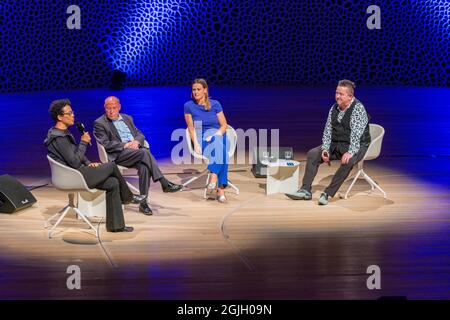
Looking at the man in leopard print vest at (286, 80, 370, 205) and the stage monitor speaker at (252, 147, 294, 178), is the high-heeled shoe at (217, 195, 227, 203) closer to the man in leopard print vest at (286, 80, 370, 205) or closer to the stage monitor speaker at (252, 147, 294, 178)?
the man in leopard print vest at (286, 80, 370, 205)

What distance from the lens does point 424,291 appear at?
5.24 meters

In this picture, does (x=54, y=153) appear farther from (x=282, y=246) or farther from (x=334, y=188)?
(x=334, y=188)

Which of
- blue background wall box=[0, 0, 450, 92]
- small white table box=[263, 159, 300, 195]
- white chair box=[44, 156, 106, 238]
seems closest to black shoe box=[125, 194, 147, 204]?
white chair box=[44, 156, 106, 238]

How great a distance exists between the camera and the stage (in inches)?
212

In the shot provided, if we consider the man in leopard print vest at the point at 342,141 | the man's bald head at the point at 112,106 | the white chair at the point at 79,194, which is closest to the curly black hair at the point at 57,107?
the white chair at the point at 79,194

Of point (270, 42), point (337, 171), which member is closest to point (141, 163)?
point (337, 171)

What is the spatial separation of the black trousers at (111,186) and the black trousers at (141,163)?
0.75 metres

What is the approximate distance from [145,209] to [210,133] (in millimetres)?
1239

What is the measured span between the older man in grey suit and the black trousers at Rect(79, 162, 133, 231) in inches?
28.8

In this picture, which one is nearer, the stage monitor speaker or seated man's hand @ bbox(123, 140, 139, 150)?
seated man's hand @ bbox(123, 140, 139, 150)

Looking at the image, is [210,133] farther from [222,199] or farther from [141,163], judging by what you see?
[141,163]

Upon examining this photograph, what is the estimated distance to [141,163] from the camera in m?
7.52

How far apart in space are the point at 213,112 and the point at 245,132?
11.2 feet

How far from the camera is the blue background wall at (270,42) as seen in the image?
18.1 meters
